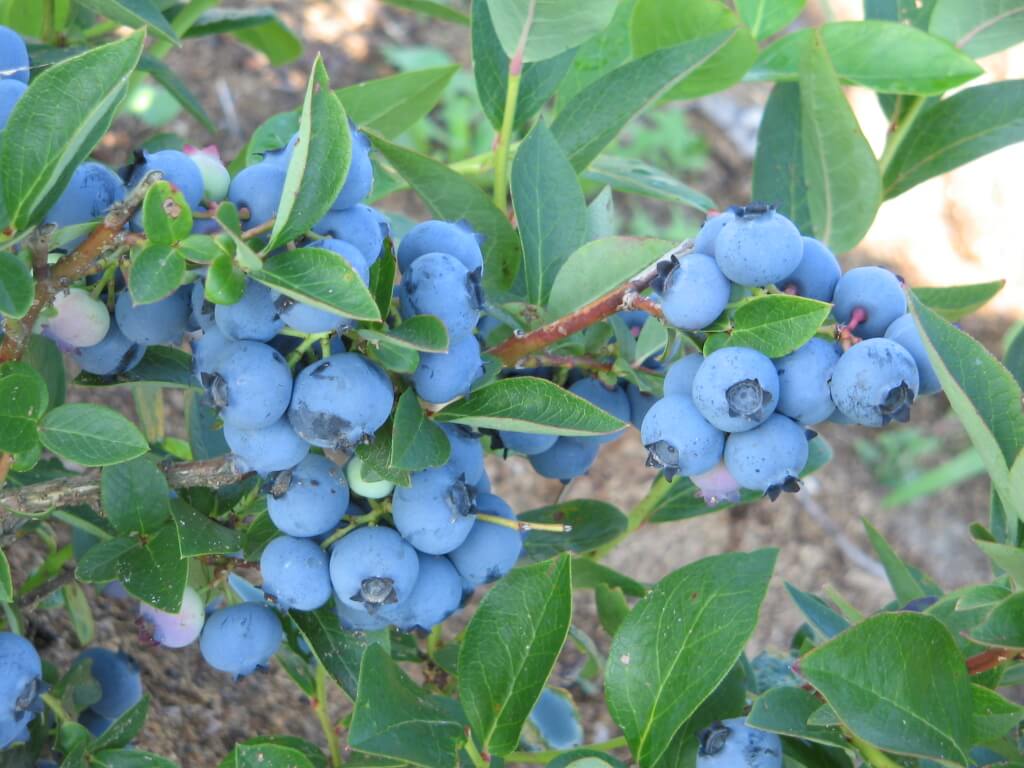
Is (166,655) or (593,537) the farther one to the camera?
(166,655)

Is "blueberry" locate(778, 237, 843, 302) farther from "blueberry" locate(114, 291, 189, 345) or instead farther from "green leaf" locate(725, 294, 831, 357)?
"blueberry" locate(114, 291, 189, 345)

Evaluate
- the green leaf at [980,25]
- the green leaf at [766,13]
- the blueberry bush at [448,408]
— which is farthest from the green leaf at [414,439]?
the green leaf at [980,25]

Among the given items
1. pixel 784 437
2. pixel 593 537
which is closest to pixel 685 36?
pixel 593 537

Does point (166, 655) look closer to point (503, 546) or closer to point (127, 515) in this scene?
point (127, 515)

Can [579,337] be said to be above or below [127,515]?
Result: above

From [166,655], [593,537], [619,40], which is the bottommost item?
[166,655]

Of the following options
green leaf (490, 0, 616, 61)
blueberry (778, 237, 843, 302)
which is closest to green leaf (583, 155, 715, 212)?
green leaf (490, 0, 616, 61)

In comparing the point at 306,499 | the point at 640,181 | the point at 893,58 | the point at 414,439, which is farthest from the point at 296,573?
the point at 893,58
